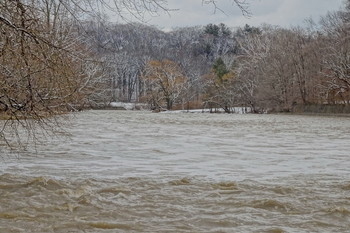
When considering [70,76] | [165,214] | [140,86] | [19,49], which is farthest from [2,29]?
[140,86]

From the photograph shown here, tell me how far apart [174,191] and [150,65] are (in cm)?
6361

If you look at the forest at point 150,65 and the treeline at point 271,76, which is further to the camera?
the treeline at point 271,76

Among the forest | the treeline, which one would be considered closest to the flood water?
the forest

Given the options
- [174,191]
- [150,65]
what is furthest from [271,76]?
[174,191]

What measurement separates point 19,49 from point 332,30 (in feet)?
149

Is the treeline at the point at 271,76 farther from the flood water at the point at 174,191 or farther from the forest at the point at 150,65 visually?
the flood water at the point at 174,191

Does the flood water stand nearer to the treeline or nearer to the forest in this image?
the forest

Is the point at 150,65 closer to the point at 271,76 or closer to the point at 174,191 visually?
the point at 271,76

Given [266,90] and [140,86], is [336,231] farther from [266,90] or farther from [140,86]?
[140,86]

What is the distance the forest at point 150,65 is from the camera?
23.7 feet

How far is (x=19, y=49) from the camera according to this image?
7.29 m

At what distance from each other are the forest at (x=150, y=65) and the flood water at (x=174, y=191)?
1.19m

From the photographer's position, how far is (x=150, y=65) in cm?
6969

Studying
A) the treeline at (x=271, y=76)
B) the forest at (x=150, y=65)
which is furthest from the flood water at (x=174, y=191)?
the treeline at (x=271, y=76)
